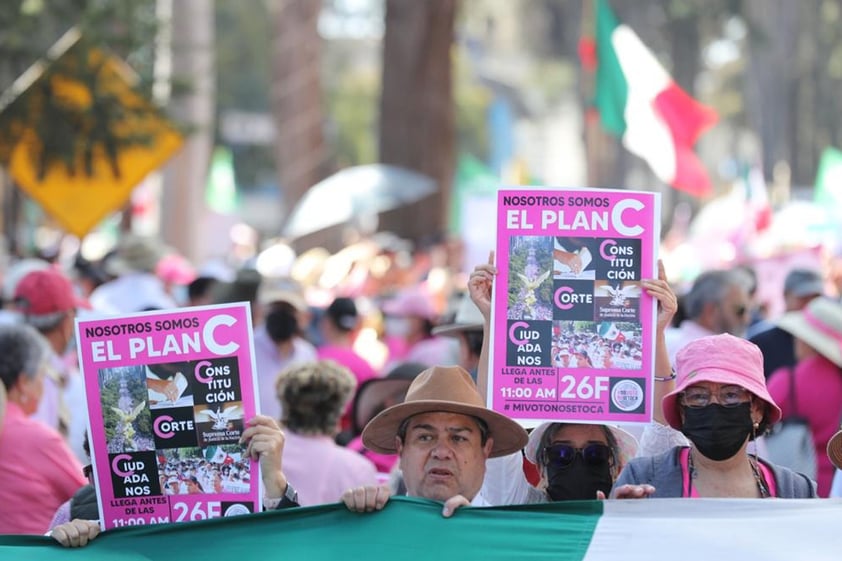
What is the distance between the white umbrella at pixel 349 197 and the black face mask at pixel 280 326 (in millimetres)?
7928

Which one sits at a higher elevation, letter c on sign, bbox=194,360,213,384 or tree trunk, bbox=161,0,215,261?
tree trunk, bbox=161,0,215,261

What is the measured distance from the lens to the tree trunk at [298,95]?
861 inches

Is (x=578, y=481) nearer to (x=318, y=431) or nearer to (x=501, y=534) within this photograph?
(x=501, y=534)

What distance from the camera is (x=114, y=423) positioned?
4.97 m

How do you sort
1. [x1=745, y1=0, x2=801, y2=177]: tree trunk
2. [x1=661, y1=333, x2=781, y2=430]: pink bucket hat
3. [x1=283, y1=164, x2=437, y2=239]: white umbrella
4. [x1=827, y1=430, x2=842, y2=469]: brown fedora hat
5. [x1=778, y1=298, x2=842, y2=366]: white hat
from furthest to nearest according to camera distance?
[x1=745, y1=0, x2=801, y2=177]: tree trunk, [x1=283, y1=164, x2=437, y2=239]: white umbrella, [x1=778, y1=298, x2=842, y2=366]: white hat, [x1=827, y1=430, x2=842, y2=469]: brown fedora hat, [x1=661, y1=333, x2=781, y2=430]: pink bucket hat

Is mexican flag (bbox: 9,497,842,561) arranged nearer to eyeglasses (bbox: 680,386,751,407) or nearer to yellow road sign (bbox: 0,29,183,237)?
eyeglasses (bbox: 680,386,751,407)

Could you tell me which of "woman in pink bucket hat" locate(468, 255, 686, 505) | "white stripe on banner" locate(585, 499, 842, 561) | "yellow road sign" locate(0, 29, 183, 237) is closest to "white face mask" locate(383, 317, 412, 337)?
"yellow road sign" locate(0, 29, 183, 237)

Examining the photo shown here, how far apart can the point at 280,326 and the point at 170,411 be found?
4.51 meters

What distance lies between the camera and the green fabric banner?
4723mm

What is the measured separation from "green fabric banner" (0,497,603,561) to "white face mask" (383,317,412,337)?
6.22 metres

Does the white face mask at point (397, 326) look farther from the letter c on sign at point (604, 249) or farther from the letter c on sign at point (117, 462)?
the letter c on sign at point (117, 462)

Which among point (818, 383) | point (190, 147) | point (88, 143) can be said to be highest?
point (190, 147)

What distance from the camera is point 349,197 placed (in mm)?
18000

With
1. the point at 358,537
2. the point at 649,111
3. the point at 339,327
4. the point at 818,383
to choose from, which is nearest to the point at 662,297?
the point at 358,537
